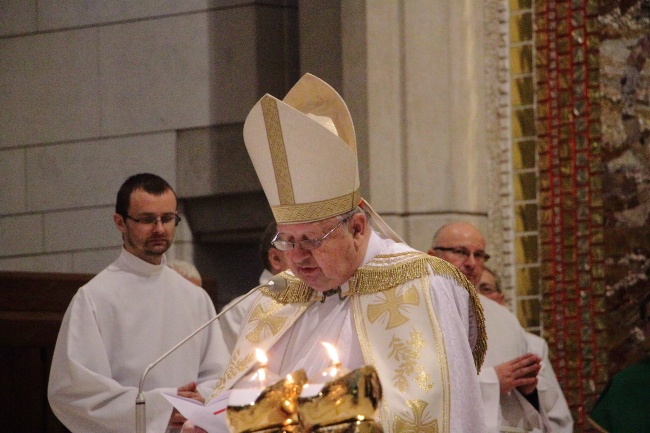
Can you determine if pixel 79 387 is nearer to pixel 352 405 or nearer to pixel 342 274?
pixel 342 274

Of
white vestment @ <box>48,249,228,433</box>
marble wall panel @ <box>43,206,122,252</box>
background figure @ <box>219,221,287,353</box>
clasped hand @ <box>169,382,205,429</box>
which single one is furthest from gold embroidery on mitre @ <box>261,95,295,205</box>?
marble wall panel @ <box>43,206,122,252</box>

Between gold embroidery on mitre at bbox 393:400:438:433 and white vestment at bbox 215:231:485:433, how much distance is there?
71 mm

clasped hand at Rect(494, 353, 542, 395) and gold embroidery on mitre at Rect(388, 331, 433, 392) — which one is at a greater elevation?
gold embroidery on mitre at Rect(388, 331, 433, 392)

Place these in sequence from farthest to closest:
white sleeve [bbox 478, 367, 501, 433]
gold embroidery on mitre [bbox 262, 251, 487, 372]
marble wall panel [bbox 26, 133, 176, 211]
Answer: marble wall panel [bbox 26, 133, 176, 211] → white sleeve [bbox 478, 367, 501, 433] → gold embroidery on mitre [bbox 262, 251, 487, 372]

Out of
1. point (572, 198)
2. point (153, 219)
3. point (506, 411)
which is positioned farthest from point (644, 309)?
point (153, 219)

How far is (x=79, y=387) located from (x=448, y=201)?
2.63 metres

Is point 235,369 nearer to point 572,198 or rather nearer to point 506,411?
point 506,411

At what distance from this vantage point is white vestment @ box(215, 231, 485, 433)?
13.0ft

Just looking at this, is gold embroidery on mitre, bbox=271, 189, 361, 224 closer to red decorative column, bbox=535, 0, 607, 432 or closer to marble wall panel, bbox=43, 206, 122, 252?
red decorative column, bbox=535, 0, 607, 432

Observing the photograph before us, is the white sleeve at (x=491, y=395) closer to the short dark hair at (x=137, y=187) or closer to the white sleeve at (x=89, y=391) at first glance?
the white sleeve at (x=89, y=391)

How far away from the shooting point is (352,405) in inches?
114

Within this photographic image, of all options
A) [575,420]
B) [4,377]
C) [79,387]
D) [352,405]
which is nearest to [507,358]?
[575,420]

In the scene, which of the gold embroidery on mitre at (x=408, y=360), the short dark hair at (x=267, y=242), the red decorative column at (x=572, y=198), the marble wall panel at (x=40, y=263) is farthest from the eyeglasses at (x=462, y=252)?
the marble wall panel at (x=40, y=263)

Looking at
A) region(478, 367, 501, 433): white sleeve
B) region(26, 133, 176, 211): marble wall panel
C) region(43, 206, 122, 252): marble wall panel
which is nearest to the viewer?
region(478, 367, 501, 433): white sleeve
